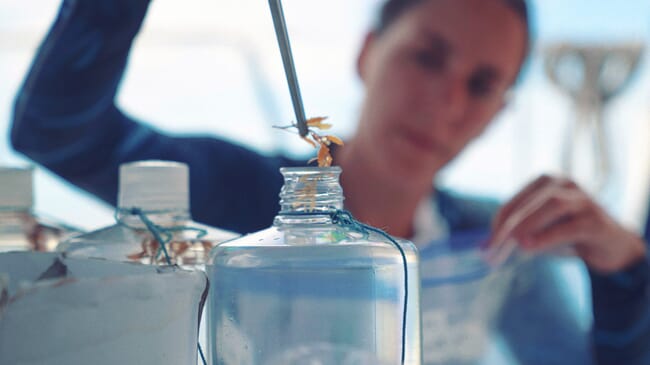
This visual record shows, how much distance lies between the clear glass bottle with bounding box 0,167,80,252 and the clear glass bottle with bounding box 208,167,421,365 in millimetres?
116

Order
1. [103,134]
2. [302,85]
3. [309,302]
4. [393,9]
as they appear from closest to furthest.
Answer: [309,302], [103,134], [302,85], [393,9]

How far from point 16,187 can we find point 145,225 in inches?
3.1

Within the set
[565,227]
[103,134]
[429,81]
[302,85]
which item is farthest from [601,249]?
[103,134]

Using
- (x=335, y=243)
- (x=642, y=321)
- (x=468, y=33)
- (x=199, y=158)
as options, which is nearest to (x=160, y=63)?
(x=199, y=158)

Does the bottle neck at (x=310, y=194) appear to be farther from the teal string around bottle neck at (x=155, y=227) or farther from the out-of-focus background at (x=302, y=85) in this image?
the out-of-focus background at (x=302, y=85)

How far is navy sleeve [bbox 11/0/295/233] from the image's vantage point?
393 mm

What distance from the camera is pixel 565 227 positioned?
25.5 inches

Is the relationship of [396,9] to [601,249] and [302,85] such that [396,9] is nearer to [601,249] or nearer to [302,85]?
[302,85]

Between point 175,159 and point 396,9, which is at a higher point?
point 396,9

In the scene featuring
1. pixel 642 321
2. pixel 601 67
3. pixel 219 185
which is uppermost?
pixel 601 67

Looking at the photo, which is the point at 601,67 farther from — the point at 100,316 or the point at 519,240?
the point at 100,316

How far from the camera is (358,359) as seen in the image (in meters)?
0.23

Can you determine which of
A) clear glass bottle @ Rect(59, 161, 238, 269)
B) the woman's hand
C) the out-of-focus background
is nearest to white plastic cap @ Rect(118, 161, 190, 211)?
clear glass bottle @ Rect(59, 161, 238, 269)

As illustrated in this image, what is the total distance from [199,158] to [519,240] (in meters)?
0.34
